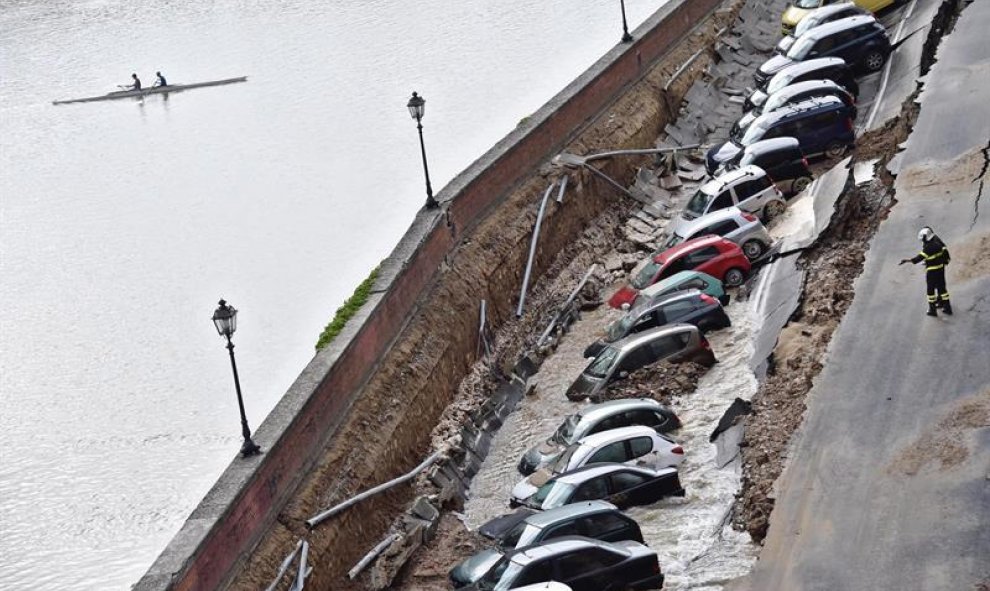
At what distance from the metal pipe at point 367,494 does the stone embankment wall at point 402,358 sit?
146 mm

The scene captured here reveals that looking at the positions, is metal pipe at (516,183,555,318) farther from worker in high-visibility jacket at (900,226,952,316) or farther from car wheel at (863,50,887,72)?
worker in high-visibility jacket at (900,226,952,316)

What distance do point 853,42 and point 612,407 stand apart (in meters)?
16.4

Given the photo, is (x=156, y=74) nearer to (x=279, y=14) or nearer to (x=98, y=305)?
(x=279, y=14)

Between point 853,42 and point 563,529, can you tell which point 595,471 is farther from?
point 853,42

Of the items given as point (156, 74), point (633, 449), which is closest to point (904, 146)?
point (633, 449)

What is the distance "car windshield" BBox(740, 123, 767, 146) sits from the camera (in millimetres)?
32281

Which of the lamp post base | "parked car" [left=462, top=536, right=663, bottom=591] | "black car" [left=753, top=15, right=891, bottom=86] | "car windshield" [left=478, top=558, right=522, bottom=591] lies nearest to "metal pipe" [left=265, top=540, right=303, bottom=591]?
the lamp post base

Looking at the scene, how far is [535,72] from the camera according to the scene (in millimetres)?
53250

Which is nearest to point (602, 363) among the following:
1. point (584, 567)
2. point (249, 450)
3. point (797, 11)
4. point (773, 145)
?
point (249, 450)

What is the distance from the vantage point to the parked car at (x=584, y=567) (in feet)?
59.4

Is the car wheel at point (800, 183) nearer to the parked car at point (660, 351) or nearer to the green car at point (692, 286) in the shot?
the green car at point (692, 286)

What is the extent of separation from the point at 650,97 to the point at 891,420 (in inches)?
844

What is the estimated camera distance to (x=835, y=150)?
31.5m

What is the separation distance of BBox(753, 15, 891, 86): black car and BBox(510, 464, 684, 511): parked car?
17515 mm
